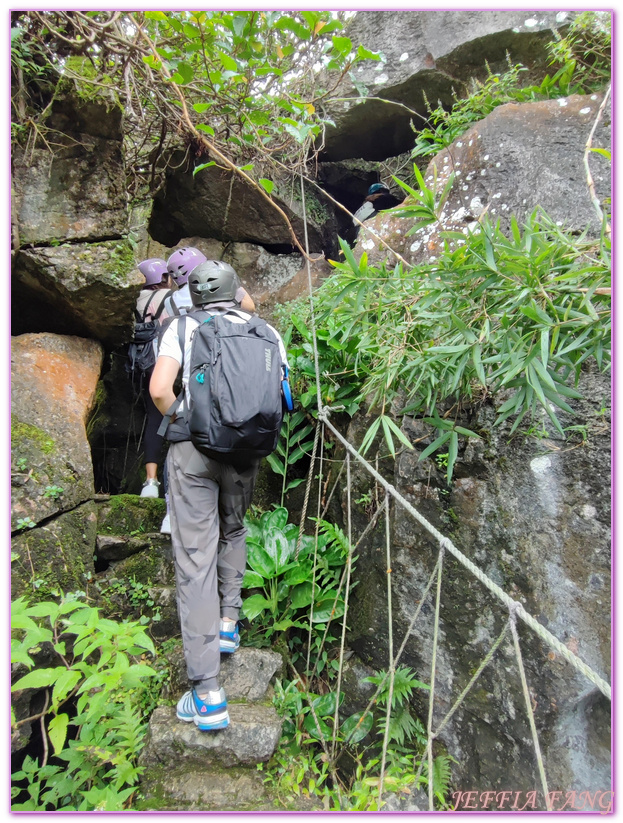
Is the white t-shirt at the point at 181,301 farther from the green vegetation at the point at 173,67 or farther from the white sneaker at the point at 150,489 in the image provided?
the white sneaker at the point at 150,489

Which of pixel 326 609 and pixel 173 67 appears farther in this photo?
pixel 326 609

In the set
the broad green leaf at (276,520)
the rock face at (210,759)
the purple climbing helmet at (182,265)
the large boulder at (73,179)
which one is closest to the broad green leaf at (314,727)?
the rock face at (210,759)

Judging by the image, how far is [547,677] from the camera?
2.60 meters

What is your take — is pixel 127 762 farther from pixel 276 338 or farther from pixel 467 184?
pixel 467 184

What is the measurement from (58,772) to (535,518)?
9.86 ft

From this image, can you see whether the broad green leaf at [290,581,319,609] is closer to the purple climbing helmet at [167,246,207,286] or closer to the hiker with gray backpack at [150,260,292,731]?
the hiker with gray backpack at [150,260,292,731]

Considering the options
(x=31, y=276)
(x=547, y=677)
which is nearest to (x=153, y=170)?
(x=31, y=276)

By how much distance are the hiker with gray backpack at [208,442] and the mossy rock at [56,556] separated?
1.15 m

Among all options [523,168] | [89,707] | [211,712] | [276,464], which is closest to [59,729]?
[89,707]

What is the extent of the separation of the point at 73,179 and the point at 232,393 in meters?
2.68

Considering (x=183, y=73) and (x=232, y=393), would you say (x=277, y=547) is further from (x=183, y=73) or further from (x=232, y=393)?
(x=183, y=73)

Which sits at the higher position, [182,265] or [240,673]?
[182,265]

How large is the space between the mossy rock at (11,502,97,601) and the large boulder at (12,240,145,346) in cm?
152

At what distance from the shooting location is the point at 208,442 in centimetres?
230
